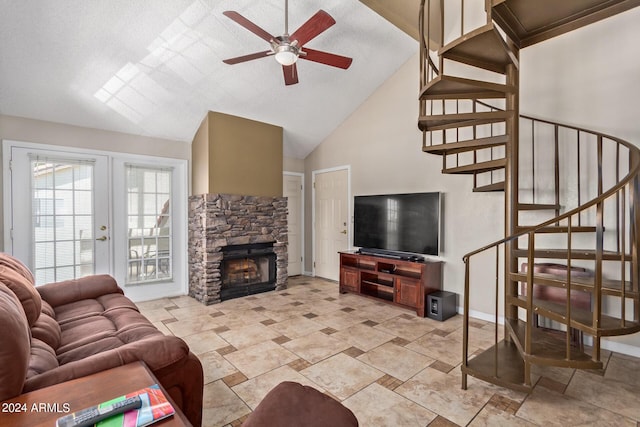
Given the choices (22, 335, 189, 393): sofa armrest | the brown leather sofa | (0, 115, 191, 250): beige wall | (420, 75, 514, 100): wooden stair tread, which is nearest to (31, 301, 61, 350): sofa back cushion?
the brown leather sofa

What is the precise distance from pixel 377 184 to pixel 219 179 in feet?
7.58

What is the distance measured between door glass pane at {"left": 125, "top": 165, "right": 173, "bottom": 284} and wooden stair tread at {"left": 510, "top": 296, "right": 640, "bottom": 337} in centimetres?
448

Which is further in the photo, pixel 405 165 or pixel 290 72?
pixel 405 165

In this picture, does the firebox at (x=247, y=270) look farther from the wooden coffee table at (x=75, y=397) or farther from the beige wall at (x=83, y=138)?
the wooden coffee table at (x=75, y=397)

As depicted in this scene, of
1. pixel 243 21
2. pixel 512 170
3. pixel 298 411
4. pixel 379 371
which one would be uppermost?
pixel 243 21

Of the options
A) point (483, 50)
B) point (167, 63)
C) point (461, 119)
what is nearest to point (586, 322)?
point (461, 119)

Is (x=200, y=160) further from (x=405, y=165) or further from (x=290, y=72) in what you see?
(x=405, y=165)

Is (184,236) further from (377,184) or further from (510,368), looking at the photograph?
(510,368)

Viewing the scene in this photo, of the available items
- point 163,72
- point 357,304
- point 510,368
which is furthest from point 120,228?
point 510,368

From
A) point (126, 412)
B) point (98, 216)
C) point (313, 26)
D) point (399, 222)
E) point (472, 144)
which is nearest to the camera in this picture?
point (126, 412)

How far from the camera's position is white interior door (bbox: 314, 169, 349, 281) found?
5.30 meters

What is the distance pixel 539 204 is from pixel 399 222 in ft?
5.42

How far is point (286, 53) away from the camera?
2602 millimetres

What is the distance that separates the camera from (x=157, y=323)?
138 inches
